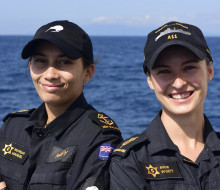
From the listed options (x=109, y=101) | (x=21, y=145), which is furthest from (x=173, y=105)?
(x=109, y=101)

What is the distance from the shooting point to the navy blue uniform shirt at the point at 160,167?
9.53 ft

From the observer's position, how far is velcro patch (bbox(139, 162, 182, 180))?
9.57 feet

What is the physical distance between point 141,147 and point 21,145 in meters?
1.11

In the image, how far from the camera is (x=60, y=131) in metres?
3.47

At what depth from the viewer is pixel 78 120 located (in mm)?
3518

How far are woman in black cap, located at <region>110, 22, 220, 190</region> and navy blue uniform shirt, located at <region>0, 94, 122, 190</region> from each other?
209mm

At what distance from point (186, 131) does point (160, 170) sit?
1.20 ft

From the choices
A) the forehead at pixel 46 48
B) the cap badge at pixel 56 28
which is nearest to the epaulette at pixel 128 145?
the forehead at pixel 46 48

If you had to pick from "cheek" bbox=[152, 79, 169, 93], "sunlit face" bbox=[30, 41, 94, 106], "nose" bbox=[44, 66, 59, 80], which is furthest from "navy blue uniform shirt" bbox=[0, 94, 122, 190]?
"cheek" bbox=[152, 79, 169, 93]

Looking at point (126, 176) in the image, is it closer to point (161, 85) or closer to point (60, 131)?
point (161, 85)

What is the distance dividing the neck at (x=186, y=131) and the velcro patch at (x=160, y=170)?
159 mm

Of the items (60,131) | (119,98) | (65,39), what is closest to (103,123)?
(60,131)

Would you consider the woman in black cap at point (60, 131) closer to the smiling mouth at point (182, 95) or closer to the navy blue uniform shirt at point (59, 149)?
the navy blue uniform shirt at point (59, 149)

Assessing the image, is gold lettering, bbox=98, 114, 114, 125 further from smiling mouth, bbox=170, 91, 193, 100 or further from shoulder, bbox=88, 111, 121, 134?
smiling mouth, bbox=170, 91, 193, 100
